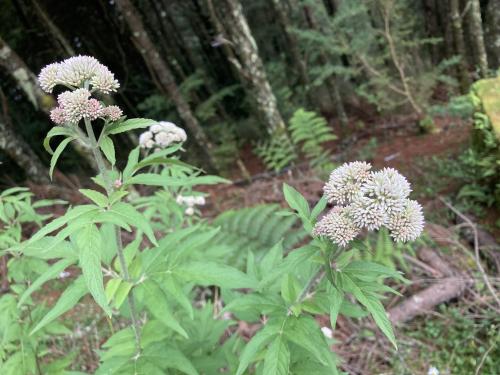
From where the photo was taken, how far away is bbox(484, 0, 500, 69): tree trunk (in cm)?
859

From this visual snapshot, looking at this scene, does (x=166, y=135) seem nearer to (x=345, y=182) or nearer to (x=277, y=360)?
(x=345, y=182)

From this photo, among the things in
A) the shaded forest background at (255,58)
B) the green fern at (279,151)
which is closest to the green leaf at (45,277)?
the shaded forest background at (255,58)

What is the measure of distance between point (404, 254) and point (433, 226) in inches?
25.0

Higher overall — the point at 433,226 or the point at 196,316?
the point at 196,316

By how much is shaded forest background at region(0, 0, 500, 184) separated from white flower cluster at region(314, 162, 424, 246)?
6.17 metres

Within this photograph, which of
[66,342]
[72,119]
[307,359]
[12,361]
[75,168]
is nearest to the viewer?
[72,119]

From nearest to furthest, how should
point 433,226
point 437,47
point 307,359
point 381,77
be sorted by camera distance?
point 307,359
point 433,226
point 381,77
point 437,47

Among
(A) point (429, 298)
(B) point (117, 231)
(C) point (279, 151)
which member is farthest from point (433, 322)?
(C) point (279, 151)

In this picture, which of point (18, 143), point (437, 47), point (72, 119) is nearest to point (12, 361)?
point (72, 119)

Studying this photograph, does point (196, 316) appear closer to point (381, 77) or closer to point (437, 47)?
point (381, 77)

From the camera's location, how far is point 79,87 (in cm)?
→ 193

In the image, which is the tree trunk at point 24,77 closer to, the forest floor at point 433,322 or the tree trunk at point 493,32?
the forest floor at point 433,322

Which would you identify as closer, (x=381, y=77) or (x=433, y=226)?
(x=433, y=226)

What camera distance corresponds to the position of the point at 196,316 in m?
3.10
